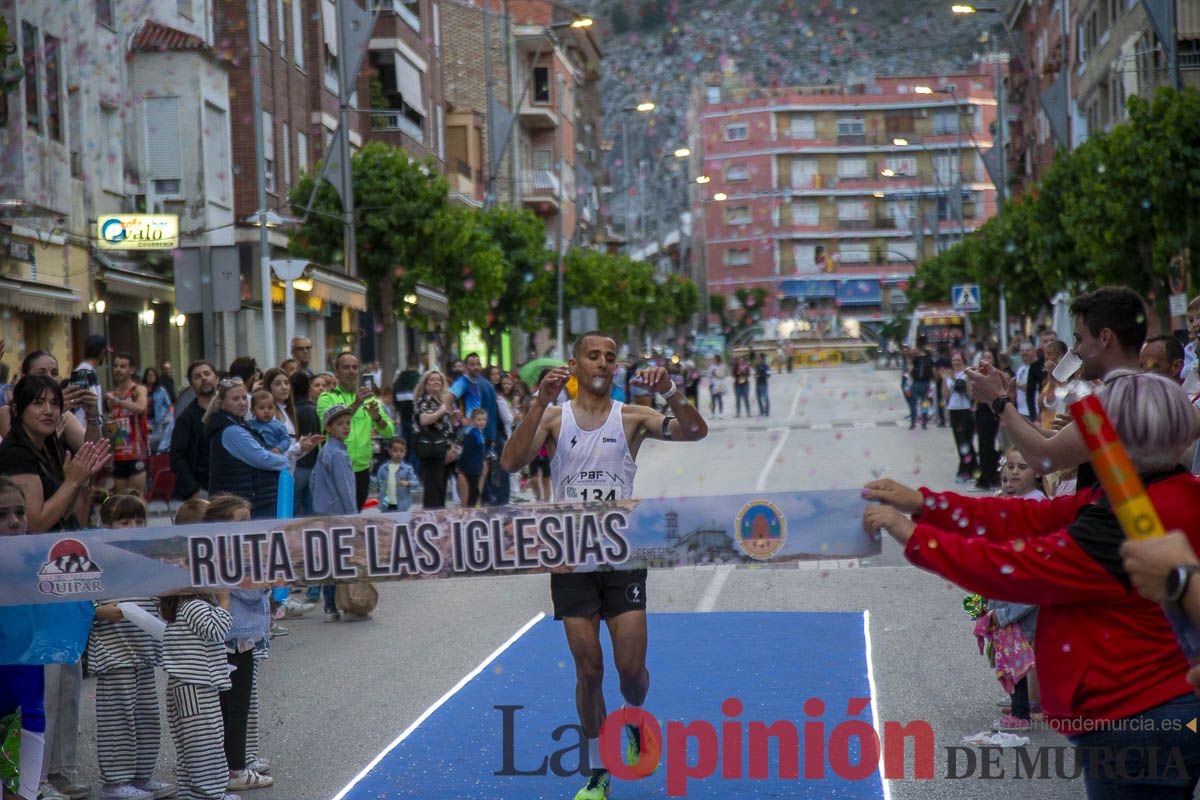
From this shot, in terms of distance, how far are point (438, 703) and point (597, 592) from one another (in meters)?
2.61

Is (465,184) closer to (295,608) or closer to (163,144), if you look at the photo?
(163,144)

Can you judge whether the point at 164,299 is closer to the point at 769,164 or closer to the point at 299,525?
the point at 299,525

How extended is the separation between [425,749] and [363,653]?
324cm

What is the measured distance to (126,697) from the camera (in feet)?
24.8

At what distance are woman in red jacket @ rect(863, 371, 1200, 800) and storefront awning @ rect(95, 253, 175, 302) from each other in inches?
1050

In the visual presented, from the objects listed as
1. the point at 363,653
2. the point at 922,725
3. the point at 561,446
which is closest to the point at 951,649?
the point at 922,725

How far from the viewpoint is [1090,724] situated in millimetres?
4328

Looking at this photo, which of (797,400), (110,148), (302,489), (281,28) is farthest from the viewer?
(797,400)

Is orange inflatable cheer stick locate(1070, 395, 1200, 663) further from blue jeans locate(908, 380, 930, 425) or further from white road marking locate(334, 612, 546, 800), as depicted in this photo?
blue jeans locate(908, 380, 930, 425)

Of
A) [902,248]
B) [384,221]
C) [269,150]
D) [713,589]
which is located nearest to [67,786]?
[713,589]

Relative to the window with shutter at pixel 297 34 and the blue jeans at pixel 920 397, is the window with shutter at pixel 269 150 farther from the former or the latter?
the blue jeans at pixel 920 397

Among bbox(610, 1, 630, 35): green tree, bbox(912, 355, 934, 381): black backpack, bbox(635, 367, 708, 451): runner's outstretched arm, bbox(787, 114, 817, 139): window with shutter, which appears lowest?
bbox(635, 367, 708, 451): runner's outstretched arm

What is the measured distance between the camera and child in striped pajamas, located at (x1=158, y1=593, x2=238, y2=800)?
708cm

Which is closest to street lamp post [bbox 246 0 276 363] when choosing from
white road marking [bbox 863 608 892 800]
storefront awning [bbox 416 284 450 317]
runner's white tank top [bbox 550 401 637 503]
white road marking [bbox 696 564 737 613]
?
storefront awning [bbox 416 284 450 317]
